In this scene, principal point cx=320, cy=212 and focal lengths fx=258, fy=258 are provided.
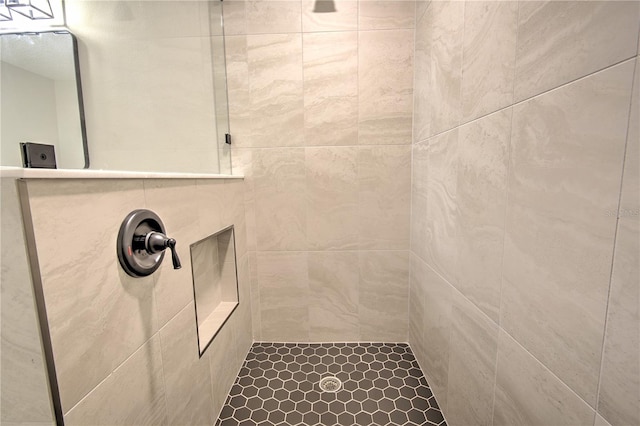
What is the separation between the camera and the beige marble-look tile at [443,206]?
3.12 feet

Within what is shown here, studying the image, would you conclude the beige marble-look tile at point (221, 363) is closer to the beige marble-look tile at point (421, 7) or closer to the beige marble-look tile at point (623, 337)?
the beige marble-look tile at point (623, 337)

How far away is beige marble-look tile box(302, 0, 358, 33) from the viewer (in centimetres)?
135

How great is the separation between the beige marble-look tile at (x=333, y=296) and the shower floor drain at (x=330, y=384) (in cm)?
30

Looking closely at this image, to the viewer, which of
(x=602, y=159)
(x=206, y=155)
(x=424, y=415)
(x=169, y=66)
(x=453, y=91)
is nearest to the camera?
(x=602, y=159)

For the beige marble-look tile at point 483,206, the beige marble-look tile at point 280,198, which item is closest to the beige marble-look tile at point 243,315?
the beige marble-look tile at point 280,198

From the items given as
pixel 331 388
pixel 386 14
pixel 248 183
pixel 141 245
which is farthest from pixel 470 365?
pixel 386 14

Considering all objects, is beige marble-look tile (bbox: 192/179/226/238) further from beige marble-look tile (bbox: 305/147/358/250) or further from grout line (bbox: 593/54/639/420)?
grout line (bbox: 593/54/639/420)

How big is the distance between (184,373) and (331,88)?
142 cm

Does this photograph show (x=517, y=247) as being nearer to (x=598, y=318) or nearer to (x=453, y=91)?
(x=598, y=318)

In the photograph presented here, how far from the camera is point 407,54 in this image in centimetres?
137

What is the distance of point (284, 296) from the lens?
1.58m

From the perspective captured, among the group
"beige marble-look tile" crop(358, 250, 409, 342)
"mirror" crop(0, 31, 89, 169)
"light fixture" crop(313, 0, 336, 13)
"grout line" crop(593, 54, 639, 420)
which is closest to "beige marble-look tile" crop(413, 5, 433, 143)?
"light fixture" crop(313, 0, 336, 13)

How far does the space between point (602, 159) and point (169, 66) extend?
1538 millimetres

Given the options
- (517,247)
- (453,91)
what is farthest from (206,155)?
(517,247)
